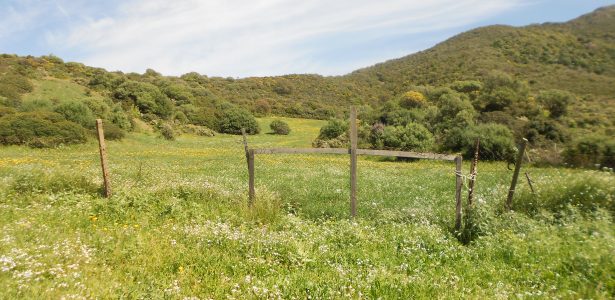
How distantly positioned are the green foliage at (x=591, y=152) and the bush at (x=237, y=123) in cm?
4556

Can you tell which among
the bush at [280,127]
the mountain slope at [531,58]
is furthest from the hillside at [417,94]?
the bush at [280,127]

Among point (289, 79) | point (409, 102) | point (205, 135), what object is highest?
point (289, 79)

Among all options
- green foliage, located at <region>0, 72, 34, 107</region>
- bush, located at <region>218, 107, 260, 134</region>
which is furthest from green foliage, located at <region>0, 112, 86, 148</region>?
bush, located at <region>218, 107, 260, 134</region>

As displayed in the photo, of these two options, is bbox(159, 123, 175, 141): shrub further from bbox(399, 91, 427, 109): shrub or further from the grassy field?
bbox(399, 91, 427, 109): shrub

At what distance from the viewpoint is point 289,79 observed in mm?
121000

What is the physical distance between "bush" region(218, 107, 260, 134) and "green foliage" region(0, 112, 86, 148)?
2988 cm

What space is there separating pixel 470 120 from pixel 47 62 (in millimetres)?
77257

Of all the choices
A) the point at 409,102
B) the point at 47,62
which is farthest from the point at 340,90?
the point at 47,62

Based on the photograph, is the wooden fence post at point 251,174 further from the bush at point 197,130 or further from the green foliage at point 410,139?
the bush at point 197,130

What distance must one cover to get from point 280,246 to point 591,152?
2524 cm

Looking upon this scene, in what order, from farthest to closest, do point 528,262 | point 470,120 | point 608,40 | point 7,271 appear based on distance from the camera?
point 608,40
point 470,120
point 528,262
point 7,271

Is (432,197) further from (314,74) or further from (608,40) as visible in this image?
(314,74)

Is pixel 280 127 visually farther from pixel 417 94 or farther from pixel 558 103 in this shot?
Result: pixel 558 103

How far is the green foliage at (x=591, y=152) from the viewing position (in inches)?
882
